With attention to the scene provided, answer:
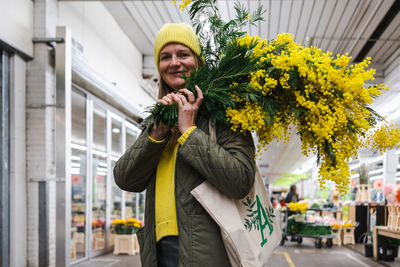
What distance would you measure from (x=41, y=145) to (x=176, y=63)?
14.0 ft

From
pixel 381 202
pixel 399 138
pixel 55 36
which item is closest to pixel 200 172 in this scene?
pixel 399 138

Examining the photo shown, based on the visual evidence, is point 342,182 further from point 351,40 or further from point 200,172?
point 351,40

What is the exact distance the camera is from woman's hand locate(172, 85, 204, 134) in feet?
3.99

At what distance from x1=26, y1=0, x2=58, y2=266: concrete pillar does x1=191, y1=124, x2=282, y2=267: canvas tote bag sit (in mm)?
4417

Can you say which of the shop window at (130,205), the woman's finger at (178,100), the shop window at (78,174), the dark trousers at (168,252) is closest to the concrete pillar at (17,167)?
the shop window at (78,174)

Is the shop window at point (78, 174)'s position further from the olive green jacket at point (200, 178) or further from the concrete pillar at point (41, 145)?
the olive green jacket at point (200, 178)

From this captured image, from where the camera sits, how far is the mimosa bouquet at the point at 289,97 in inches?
48.6

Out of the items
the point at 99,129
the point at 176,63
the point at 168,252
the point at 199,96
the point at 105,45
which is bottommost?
the point at 168,252

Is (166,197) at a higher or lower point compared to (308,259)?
higher

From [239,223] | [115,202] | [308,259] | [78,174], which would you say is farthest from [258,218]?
[115,202]

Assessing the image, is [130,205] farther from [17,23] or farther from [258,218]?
[258,218]

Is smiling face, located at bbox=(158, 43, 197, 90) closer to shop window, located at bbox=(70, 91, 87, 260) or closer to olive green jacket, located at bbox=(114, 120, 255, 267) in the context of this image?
olive green jacket, located at bbox=(114, 120, 255, 267)

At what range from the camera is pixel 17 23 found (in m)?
4.86

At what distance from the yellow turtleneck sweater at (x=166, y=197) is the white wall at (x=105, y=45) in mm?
5035
